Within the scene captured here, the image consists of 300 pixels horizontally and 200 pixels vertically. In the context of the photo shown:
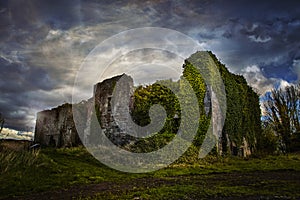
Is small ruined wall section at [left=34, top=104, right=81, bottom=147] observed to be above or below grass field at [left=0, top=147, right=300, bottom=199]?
above

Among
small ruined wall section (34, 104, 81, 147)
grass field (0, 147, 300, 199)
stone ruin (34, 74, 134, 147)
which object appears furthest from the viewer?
small ruined wall section (34, 104, 81, 147)

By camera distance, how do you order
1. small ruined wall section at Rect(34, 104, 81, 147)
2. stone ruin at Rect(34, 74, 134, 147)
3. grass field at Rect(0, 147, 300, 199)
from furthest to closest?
small ruined wall section at Rect(34, 104, 81, 147)
stone ruin at Rect(34, 74, 134, 147)
grass field at Rect(0, 147, 300, 199)

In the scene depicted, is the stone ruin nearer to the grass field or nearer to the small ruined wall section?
the small ruined wall section

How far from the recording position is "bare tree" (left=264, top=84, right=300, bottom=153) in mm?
32219

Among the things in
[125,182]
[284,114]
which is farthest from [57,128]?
[284,114]

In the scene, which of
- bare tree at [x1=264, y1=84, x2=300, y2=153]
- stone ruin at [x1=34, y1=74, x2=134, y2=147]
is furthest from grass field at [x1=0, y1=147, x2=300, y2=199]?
bare tree at [x1=264, y1=84, x2=300, y2=153]

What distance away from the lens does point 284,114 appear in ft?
109

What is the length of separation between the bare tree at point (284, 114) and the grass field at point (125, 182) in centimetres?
1863

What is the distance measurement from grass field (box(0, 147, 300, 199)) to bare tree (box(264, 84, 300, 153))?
18632 millimetres

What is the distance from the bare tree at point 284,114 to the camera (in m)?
32.2

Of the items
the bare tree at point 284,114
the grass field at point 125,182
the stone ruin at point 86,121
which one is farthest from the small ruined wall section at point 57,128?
the bare tree at point 284,114

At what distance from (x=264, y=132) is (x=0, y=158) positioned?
90.7 feet

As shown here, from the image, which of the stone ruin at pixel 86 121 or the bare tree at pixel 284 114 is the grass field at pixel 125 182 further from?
the bare tree at pixel 284 114

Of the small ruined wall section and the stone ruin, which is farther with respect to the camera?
the small ruined wall section
